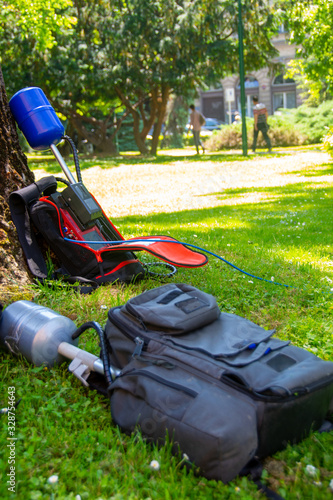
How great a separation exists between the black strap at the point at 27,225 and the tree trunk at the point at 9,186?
44 mm

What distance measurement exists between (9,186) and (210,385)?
7.44ft

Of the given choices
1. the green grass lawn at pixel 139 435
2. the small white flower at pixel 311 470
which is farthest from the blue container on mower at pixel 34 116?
the small white flower at pixel 311 470

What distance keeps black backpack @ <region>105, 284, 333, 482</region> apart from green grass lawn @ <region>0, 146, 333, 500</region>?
0.08m

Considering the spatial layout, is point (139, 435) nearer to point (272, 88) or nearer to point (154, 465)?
point (154, 465)

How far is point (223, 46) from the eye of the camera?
18.3m

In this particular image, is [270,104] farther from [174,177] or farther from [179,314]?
[179,314]

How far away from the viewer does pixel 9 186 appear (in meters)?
3.53

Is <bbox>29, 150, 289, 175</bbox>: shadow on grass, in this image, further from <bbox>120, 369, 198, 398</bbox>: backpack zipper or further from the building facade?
the building facade

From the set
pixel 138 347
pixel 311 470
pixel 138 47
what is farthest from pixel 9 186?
pixel 138 47

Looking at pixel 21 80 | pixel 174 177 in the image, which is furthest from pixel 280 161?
pixel 21 80

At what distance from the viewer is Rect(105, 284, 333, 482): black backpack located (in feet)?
5.69

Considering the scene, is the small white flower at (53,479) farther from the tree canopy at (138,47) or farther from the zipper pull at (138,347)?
the tree canopy at (138,47)

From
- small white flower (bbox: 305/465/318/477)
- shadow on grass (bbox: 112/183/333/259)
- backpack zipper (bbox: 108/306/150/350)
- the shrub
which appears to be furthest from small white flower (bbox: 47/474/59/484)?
the shrub

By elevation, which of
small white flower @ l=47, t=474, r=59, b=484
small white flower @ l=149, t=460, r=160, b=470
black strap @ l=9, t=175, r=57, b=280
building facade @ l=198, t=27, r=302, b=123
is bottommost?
small white flower @ l=149, t=460, r=160, b=470
